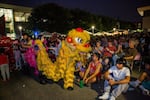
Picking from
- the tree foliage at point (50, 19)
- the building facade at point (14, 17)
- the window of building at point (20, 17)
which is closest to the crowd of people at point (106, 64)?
the tree foliage at point (50, 19)

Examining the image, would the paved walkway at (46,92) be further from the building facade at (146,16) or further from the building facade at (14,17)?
the building facade at (14,17)

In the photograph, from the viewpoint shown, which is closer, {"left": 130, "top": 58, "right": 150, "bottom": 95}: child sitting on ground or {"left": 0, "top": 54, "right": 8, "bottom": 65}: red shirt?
{"left": 130, "top": 58, "right": 150, "bottom": 95}: child sitting on ground

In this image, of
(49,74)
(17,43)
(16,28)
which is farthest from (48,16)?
(49,74)

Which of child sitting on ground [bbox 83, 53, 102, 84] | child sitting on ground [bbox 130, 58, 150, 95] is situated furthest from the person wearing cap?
child sitting on ground [bbox 83, 53, 102, 84]

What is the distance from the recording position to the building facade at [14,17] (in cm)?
3831

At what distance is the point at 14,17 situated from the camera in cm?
4084

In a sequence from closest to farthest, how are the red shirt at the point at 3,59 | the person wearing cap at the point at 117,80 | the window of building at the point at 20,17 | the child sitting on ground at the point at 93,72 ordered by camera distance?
the person wearing cap at the point at 117,80, the child sitting on ground at the point at 93,72, the red shirt at the point at 3,59, the window of building at the point at 20,17

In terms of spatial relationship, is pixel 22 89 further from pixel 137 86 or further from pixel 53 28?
pixel 53 28

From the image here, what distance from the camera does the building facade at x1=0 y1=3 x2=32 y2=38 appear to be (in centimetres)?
3831

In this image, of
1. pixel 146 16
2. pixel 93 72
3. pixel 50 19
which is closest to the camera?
pixel 93 72

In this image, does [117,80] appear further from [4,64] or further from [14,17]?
[14,17]

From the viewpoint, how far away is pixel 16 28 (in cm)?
4122

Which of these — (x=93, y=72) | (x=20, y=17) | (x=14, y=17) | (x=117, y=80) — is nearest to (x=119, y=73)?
(x=117, y=80)

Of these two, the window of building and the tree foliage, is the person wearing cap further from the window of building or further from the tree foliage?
the window of building
